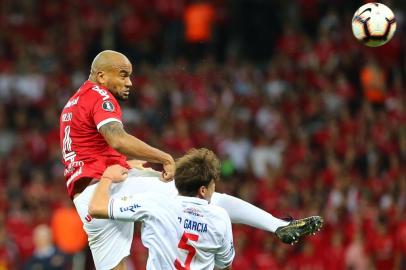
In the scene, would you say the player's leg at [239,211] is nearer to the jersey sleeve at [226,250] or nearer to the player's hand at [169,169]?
the player's hand at [169,169]

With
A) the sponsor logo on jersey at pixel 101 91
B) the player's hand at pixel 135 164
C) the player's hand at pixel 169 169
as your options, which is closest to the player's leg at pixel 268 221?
the player's hand at pixel 169 169

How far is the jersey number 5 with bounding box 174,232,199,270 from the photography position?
6.40 metres

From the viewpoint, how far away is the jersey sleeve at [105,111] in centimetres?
696

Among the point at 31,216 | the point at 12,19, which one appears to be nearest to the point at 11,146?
the point at 31,216

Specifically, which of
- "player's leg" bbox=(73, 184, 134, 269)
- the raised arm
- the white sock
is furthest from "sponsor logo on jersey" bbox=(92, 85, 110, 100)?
the white sock

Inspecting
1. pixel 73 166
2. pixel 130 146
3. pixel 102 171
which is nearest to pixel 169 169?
pixel 130 146

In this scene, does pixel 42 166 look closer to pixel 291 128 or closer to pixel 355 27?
pixel 291 128

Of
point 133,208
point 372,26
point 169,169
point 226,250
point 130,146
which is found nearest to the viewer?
point 133,208

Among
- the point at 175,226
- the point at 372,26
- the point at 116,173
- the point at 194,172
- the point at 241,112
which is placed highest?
the point at 241,112

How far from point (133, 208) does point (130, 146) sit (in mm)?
559

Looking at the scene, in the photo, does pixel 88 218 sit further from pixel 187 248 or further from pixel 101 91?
pixel 187 248

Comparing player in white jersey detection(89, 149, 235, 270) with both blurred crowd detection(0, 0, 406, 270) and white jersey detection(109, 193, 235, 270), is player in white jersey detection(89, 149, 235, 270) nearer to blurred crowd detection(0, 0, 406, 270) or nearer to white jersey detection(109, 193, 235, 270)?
white jersey detection(109, 193, 235, 270)

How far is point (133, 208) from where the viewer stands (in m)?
6.44

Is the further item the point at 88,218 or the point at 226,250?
the point at 88,218
